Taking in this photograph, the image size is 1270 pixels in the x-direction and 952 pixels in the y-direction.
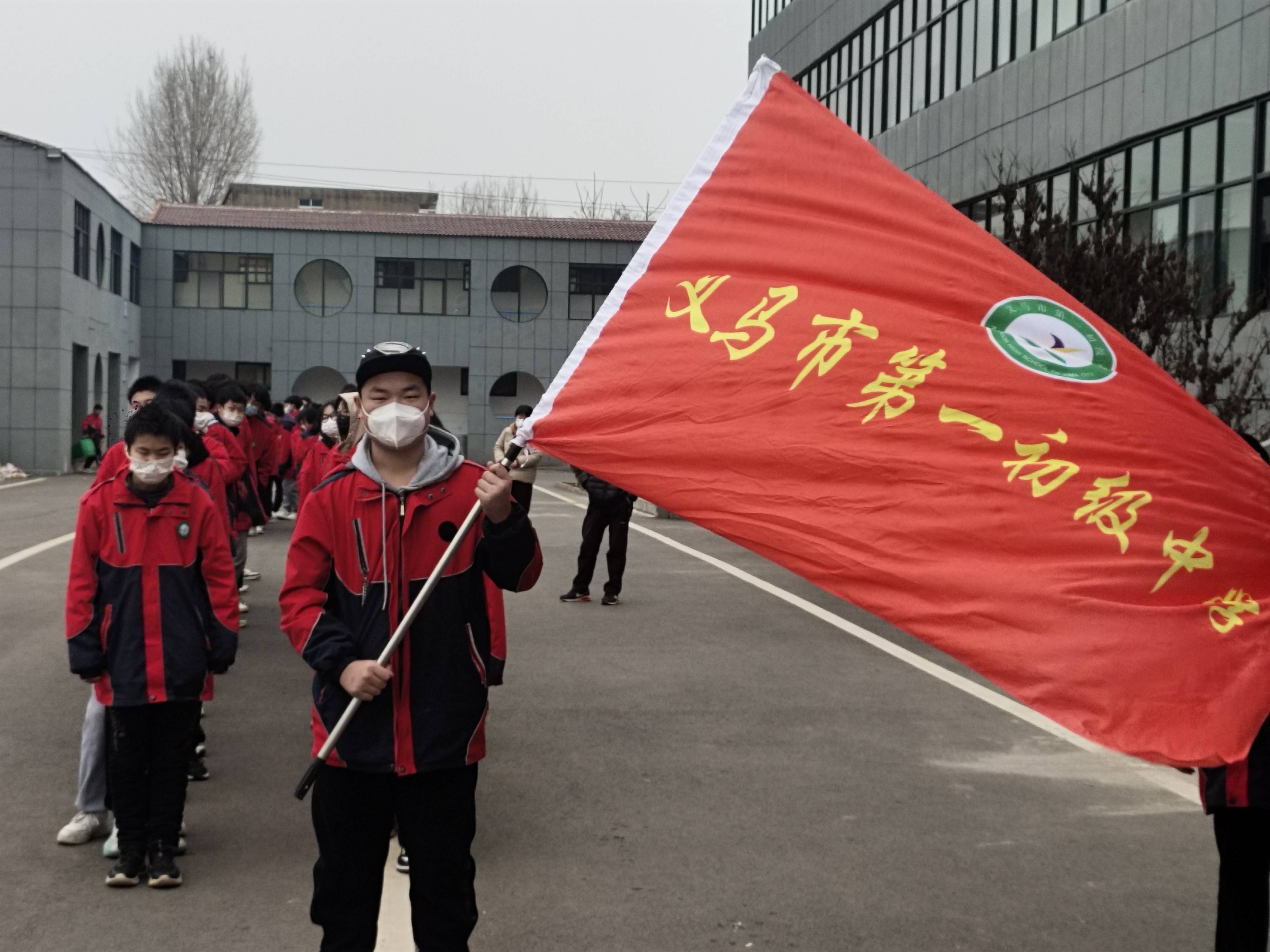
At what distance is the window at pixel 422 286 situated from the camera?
53.8 metres

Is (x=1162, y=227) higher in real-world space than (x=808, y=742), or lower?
higher

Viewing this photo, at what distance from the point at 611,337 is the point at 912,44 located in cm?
3012

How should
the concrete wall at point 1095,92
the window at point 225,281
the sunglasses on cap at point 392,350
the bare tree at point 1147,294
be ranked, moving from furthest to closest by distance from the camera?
the window at point 225,281 → the concrete wall at point 1095,92 → the bare tree at point 1147,294 → the sunglasses on cap at point 392,350

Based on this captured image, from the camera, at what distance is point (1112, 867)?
586 centimetres

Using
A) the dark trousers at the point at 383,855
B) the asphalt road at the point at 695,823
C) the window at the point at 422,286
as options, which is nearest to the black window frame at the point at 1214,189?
the asphalt road at the point at 695,823

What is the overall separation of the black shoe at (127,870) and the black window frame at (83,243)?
122 feet

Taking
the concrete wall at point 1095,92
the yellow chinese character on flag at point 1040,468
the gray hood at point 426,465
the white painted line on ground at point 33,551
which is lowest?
the white painted line on ground at point 33,551

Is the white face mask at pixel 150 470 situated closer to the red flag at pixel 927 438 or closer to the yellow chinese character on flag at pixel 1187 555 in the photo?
the red flag at pixel 927 438

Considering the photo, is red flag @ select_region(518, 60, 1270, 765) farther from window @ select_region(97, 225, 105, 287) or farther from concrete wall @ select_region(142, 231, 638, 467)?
concrete wall @ select_region(142, 231, 638, 467)

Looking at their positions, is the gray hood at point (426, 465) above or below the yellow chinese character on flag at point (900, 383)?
below

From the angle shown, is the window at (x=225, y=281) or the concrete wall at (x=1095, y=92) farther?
the window at (x=225, y=281)

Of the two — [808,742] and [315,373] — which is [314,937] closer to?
[808,742]

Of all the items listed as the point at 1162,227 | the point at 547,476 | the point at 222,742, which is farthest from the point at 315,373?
the point at 222,742

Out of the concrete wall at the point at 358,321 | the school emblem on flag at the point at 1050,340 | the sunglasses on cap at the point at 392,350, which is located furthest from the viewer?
the concrete wall at the point at 358,321
